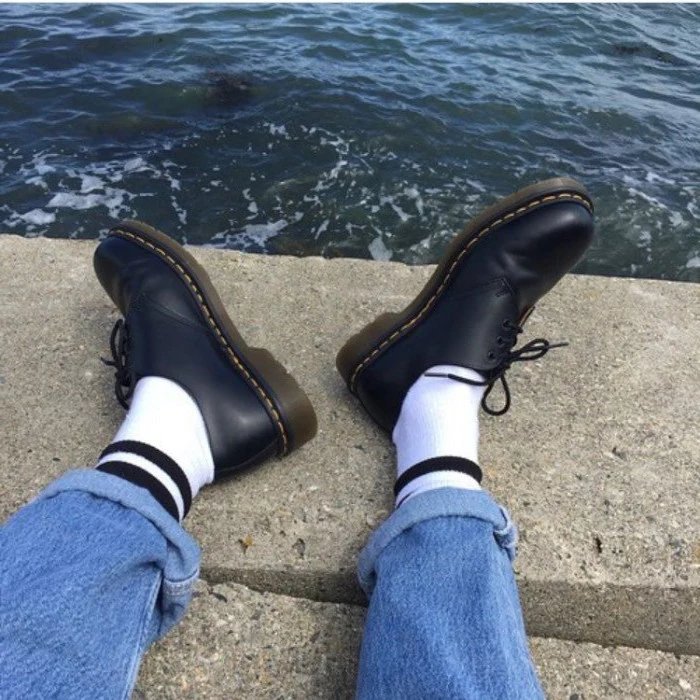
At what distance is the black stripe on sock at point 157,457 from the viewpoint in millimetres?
1211

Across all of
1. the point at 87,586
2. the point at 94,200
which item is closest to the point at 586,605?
the point at 87,586

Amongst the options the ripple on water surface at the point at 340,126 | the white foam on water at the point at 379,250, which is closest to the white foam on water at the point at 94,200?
the ripple on water surface at the point at 340,126

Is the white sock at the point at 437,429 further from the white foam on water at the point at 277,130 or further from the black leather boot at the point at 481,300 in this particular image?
the white foam on water at the point at 277,130

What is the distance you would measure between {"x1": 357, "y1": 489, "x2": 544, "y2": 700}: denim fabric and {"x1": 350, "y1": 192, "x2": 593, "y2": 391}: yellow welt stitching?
0.49m

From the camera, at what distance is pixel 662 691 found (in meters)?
1.24

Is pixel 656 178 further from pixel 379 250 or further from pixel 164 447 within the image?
pixel 164 447


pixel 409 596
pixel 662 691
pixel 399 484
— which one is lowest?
pixel 662 691

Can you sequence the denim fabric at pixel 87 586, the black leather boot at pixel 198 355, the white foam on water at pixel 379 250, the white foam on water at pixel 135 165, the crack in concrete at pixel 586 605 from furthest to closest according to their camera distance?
1. the white foam on water at pixel 135 165
2. the white foam on water at pixel 379 250
3. the black leather boot at pixel 198 355
4. the crack in concrete at pixel 586 605
5. the denim fabric at pixel 87 586

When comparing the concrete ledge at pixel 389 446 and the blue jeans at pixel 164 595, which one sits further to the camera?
the concrete ledge at pixel 389 446

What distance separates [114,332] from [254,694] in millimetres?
843

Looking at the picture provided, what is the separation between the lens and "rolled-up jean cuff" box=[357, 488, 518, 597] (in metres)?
1.09

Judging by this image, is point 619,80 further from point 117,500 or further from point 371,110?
point 117,500

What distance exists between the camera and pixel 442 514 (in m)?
1.09

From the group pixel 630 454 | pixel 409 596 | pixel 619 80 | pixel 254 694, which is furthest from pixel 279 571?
pixel 619 80
